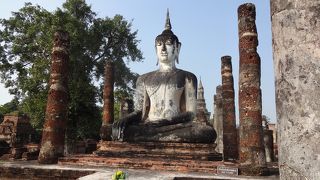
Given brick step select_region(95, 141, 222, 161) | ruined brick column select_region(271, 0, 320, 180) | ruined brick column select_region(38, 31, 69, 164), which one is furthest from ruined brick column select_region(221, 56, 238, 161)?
ruined brick column select_region(271, 0, 320, 180)

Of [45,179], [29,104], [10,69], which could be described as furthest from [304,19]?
[10,69]

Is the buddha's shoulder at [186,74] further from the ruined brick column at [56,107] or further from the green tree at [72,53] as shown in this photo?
the green tree at [72,53]

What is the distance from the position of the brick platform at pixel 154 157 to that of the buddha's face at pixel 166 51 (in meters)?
3.11

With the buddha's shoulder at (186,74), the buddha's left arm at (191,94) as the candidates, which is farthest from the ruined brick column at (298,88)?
the buddha's shoulder at (186,74)

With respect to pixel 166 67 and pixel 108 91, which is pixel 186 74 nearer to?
pixel 166 67

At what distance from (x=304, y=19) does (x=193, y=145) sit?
735 centimetres

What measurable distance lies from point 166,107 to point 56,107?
137 inches

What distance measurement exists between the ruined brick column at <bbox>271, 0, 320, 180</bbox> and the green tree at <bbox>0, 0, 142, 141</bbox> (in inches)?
636

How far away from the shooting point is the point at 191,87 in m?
10.8

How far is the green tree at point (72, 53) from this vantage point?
17.5 m

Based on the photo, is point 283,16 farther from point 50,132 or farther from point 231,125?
point 231,125

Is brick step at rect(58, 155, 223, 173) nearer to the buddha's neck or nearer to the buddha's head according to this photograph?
the buddha's neck

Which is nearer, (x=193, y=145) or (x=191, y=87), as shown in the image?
(x=193, y=145)

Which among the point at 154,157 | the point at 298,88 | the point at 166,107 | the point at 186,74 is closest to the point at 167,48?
the point at 186,74
